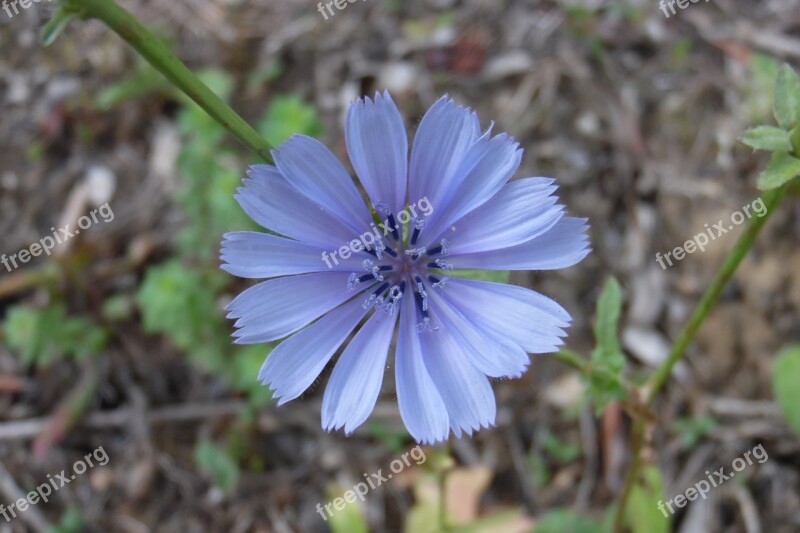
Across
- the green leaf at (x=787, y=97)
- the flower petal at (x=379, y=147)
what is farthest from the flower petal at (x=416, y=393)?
the green leaf at (x=787, y=97)

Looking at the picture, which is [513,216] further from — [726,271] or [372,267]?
[726,271]

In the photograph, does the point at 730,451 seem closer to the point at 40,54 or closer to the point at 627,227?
the point at 627,227

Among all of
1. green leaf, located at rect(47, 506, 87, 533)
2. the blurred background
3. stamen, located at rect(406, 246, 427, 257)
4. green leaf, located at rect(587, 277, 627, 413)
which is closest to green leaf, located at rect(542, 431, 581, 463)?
the blurred background

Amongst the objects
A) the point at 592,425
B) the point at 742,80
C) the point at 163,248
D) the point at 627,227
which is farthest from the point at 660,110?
the point at 163,248

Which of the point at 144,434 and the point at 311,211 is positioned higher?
the point at 144,434

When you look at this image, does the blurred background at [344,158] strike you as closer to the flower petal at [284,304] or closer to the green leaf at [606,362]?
the green leaf at [606,362]

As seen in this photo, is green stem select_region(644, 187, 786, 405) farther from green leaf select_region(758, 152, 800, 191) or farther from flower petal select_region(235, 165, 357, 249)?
flower petal select_region(235, 165, 357, 249)

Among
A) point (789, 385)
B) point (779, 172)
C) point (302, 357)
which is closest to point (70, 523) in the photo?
point (302, 357)
